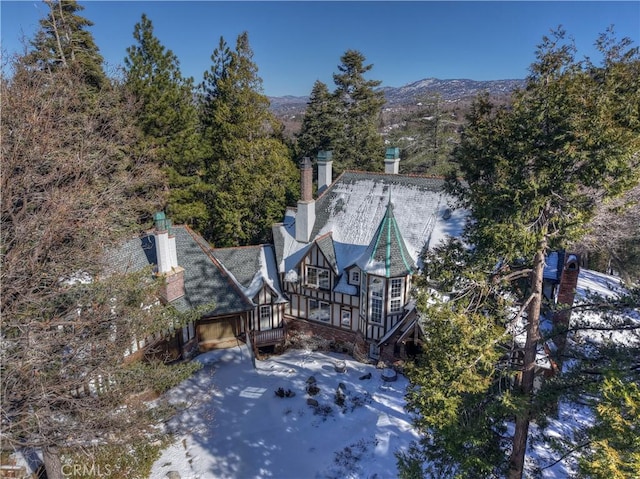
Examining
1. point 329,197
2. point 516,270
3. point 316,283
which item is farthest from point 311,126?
point 516,270

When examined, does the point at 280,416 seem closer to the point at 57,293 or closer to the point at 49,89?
the point at 57,293

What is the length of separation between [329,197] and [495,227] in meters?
16.0

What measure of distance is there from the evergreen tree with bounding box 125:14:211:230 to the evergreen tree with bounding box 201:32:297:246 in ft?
5.17

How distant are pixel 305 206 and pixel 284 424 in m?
11.1

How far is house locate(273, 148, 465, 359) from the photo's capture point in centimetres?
1878

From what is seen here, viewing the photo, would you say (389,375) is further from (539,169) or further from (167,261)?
(539,169)

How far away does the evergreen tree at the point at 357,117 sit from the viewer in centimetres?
3622

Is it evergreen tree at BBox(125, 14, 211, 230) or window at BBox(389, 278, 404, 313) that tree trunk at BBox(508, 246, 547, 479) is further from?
evergreen tree at BBox(125, 14, 211, 230)

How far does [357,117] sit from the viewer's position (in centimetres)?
3797

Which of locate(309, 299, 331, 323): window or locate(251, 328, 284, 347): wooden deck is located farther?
locate(309, 299, 331, 323): window

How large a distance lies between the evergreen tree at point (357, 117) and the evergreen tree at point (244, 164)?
10.3m

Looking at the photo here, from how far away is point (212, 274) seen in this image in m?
20.4

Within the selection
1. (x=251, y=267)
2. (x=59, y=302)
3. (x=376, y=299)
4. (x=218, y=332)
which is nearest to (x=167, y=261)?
(x=218, y=332)

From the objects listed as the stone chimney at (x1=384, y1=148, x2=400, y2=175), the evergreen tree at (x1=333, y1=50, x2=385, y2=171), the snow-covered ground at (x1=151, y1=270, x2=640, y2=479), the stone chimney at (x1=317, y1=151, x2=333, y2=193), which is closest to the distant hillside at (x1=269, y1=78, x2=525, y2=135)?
the evergreen tree at (x1=333, y1=50, x2=385, y2=171)
